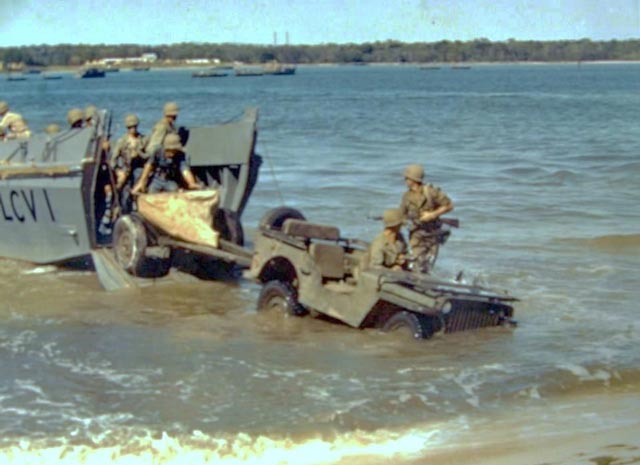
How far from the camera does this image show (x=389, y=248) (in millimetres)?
10781

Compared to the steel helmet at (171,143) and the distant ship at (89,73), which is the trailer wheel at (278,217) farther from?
the distant ship at (89,73)

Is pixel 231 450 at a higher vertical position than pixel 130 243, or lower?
lower

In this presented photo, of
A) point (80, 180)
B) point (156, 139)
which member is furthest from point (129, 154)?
point (80, 180)

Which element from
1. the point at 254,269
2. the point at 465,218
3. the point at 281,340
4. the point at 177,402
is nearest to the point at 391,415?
the point at 177,402

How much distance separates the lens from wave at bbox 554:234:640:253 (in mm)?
17075

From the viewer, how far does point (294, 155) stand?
106ft

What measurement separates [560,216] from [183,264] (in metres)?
8.38

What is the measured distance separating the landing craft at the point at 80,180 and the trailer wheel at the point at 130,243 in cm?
47

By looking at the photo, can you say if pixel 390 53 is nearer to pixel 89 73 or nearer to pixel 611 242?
pixel 89 73

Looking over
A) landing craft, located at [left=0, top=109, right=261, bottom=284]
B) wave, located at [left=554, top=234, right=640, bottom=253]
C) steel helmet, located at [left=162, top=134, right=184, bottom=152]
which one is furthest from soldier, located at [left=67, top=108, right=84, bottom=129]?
wave, located at [left=554, top=234, right=640, bottom=253]

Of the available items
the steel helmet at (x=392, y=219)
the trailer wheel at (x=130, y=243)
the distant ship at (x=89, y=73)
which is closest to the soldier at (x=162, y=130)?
the trailer wheel at (x=130, y=243)

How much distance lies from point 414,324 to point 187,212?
3.55m

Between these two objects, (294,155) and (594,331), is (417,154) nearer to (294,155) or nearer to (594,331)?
(294,155)

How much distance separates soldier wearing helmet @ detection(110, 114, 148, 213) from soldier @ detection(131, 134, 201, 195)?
0.20 metres
